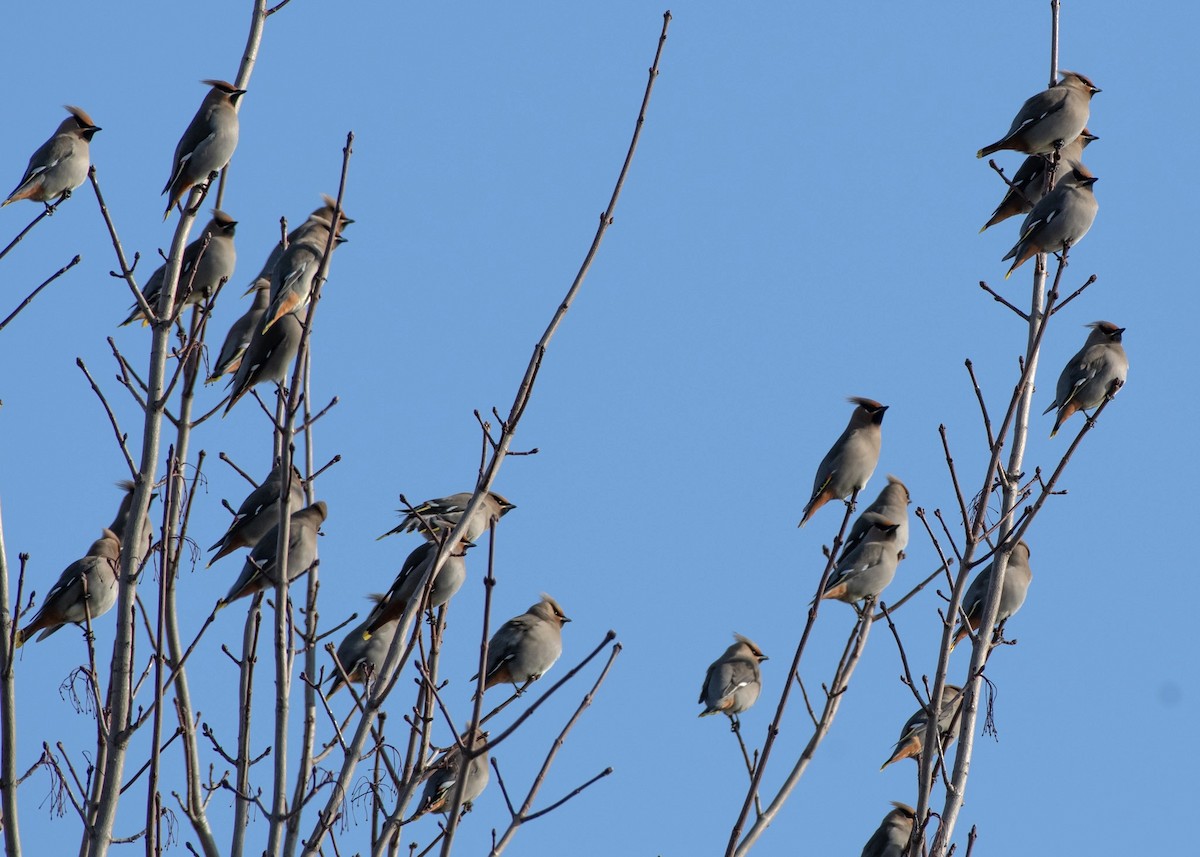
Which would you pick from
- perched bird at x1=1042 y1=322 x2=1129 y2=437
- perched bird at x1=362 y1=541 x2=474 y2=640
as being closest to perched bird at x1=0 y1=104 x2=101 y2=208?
perched bird at x1=362 y1=541 x2=474 y2=640

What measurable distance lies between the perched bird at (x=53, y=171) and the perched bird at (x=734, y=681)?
12.7ft

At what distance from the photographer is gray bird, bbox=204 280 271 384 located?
7.44 m

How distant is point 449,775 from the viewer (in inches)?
293

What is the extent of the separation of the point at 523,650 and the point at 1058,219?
9.65 feet

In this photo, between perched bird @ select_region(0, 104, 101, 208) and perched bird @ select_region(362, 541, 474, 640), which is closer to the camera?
perched bird @ select_region(362, 541, 474, 640)

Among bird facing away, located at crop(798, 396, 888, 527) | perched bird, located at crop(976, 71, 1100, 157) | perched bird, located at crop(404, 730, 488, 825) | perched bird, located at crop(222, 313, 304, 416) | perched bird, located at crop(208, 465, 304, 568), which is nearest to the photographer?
perched bird, located at crop(208, 465, 304, 568)

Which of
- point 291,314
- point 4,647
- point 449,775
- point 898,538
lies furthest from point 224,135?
point 898,538

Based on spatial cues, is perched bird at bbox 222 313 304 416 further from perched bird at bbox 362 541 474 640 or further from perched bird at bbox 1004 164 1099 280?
perched bird at bbox 1004 164 1099 280

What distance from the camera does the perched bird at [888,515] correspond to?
7.73 metres

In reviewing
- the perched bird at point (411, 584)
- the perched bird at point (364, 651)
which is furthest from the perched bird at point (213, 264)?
the perched bird at point (411, 584)

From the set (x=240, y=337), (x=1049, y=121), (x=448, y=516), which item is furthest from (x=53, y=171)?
(x=1049, y=121)

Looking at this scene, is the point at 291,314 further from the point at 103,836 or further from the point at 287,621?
the point at 103,836

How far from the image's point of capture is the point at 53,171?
8094mm

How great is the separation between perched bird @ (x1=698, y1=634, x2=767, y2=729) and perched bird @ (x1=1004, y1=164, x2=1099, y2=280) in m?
2.34
